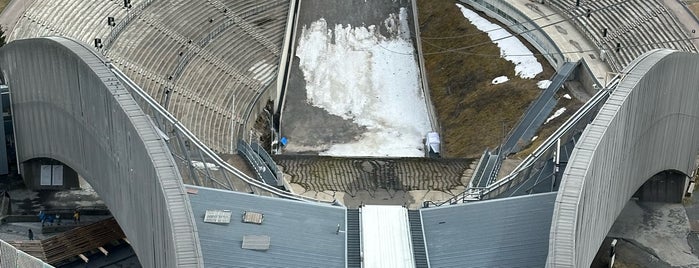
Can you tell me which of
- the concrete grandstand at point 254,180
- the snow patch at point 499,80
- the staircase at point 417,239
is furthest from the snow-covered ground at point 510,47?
the staircase at point 417,239

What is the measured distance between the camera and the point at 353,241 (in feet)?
126

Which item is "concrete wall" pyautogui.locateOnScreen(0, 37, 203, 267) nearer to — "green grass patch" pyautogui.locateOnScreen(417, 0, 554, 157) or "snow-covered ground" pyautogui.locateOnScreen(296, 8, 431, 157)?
"snow-covered ground" pyautogui.locateOnScreen(296, 8, 431, 157)

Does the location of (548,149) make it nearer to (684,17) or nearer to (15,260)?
(15,260)

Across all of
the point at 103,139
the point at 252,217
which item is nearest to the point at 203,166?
the point at 103,139

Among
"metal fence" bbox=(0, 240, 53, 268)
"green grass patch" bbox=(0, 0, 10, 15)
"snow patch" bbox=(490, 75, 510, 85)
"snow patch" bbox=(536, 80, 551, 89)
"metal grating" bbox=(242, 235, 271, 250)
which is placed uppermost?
"green grass patch" bbox=(0, 0, 10, 15)

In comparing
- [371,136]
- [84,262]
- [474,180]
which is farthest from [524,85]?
[84,262]

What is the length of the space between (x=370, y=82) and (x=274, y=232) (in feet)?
111

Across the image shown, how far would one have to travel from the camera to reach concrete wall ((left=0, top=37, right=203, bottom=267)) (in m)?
34.9

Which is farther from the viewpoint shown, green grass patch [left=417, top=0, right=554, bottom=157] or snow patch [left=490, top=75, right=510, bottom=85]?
snow patch [left=490, top=75, right=510, bottom=85]

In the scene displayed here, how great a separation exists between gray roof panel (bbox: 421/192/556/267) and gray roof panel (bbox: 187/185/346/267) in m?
3.09

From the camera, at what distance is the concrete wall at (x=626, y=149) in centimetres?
3478

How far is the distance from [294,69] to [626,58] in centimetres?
1979

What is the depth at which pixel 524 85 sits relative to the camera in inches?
2549

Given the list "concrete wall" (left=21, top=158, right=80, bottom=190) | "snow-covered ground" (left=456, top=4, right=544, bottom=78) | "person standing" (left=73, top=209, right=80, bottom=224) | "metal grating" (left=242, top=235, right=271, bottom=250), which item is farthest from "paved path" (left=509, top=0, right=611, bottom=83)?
"metal grating" (left=242, top=235, right=271, bottom=250)
